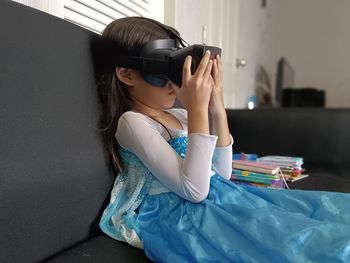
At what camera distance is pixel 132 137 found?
0.74 meters

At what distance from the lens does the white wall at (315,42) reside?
3707 millimetres

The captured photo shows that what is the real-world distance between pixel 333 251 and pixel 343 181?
2.33 feet

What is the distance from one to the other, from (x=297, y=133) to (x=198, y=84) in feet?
3.35

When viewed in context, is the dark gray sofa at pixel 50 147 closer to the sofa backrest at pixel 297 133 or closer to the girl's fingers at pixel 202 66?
the girl's fingers at pixel 202 66

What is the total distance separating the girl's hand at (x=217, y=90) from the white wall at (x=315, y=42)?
116 inches

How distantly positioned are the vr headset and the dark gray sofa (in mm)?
106

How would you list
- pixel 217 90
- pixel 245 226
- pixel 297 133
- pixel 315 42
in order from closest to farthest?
pixel 245 226 → pixel 217 90 → pixel 297 133 → pixel 315 42

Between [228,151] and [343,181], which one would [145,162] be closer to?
[228,151]

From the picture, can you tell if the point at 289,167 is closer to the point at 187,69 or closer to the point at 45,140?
the point at 187,69

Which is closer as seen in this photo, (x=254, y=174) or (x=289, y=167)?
(x=254, y=174)

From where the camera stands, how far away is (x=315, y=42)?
3.82 meters

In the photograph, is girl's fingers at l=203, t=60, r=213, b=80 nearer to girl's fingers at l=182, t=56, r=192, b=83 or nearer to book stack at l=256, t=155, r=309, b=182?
girl's fingers at l=182, t=56, r=192, b=83

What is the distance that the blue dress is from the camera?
1.80 ft

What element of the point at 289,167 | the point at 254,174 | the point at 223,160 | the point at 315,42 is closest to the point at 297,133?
the point at 289,167
